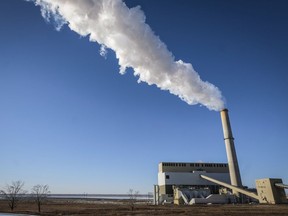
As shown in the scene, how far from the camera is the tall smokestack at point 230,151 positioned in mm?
57781

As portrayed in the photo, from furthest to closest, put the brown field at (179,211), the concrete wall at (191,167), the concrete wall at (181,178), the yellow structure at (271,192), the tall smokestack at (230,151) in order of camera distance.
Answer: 1. the concrete wall at (191,167)
2. the concrete wall at (181,178)
3. the tall smokestack at (230,151)
4. the yellow structure at (271,192)
5. the brown field at (179,211)

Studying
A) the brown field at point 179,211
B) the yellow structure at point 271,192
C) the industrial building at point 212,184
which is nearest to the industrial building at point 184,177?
the industrial building at point 212,184

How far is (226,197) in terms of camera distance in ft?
181

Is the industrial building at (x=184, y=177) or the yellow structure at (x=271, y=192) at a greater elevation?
the industrial building at (x=184, y=177)

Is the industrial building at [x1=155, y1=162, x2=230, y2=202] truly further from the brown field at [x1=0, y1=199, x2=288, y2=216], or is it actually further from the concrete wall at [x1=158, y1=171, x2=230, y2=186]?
the brown field at [x1=0, y1=199, x2=288, y2=216]

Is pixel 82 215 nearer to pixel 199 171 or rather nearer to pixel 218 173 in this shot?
pixel 199 171

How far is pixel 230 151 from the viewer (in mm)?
58250

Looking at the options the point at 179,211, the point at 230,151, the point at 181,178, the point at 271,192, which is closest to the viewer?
the point at 179,211

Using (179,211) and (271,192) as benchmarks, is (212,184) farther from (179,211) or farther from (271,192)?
(179,211)

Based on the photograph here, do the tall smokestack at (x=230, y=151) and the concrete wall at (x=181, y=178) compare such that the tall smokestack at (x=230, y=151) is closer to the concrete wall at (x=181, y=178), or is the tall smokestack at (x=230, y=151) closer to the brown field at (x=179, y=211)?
the concrete wall at (x=181, y=178)

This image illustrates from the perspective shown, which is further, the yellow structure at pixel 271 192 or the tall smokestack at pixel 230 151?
the tall smokestack at pixel 230 151

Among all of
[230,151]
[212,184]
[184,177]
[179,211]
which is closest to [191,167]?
[184,177]

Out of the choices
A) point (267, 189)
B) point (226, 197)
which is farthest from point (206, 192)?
point (267, 189)

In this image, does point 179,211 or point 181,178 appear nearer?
point 179,211
